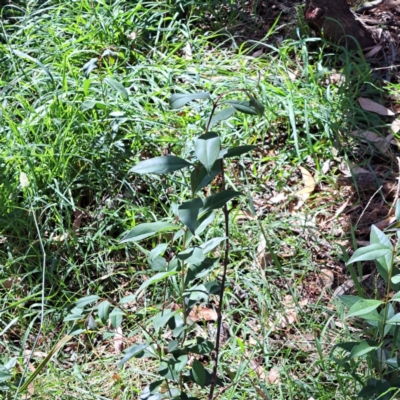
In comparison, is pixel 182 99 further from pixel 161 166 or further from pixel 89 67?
pixel 89 67

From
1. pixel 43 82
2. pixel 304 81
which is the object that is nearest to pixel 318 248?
pixel 304 81

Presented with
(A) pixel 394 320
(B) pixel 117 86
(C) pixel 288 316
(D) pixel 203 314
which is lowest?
(D) pixel 203 314

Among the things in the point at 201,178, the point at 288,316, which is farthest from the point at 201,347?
the point at 288,316

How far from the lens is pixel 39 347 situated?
2.83 m

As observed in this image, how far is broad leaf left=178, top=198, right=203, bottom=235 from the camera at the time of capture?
1614mm

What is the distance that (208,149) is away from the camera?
5.23 ft

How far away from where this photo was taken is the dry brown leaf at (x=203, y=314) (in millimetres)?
2848

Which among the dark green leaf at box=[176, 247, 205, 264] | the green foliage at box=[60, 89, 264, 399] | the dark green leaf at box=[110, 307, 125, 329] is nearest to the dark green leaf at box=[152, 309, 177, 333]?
the green foliage at box=[60, 89, 264, 399]

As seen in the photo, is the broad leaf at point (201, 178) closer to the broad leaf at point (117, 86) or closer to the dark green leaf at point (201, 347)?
the dark green leaf at point (201, 347)

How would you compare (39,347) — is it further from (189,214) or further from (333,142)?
(333,142)

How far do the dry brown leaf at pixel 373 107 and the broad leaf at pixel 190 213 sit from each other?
7.04 feet

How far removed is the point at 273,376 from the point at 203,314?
47 centimetres

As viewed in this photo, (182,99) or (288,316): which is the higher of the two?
(182,99)

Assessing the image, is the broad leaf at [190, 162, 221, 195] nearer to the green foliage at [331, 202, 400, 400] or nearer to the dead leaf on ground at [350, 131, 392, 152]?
the green foliage at [331, 202, 400, 400]
